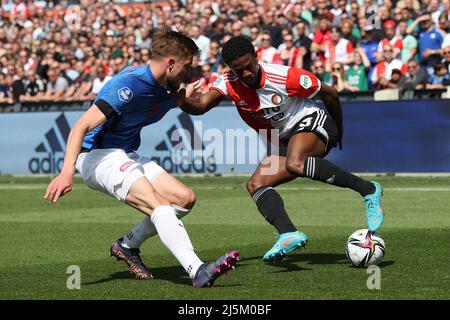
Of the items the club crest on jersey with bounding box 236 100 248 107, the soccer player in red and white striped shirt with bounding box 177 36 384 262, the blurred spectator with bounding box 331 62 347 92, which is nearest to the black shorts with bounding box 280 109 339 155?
the soccer player in red and white striped shirt with bounding box 177 36 384 262

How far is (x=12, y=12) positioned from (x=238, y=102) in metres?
24.4

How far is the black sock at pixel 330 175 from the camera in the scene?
32.9 feet

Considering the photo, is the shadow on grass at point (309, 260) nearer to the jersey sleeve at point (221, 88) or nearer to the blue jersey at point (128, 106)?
the jersey sleeve at point (221, 88)

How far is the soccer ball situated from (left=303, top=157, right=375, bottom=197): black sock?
0.47m

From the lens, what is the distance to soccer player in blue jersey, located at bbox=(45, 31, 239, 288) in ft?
27.9

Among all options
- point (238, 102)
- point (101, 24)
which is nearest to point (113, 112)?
point (238, 102)

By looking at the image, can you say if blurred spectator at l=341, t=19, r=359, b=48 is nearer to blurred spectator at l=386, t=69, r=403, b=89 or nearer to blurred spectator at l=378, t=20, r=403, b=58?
blurred spectator at l=378, t=20, r=403, b=58

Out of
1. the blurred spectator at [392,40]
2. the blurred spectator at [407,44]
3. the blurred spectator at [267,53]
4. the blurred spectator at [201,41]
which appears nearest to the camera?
the blurred spectator at [407,44]

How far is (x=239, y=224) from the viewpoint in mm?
14602

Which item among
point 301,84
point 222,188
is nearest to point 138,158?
point 301,84

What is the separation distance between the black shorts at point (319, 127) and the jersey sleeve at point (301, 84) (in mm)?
342

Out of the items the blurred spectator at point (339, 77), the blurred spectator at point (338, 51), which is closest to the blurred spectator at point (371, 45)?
the blurred spectator at point (338, 51)

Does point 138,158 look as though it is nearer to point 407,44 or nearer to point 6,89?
point 407,44
